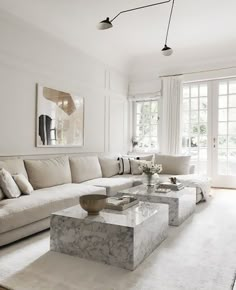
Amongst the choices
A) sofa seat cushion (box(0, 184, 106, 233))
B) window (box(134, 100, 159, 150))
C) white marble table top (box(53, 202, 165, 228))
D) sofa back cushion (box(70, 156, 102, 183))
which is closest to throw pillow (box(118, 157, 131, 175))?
sofa back cushion (box(70, 156, 102, 183))

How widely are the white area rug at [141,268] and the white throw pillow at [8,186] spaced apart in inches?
21.4

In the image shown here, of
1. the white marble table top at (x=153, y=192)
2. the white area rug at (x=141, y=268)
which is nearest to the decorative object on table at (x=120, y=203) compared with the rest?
the white area rug at (x=141, y=268)

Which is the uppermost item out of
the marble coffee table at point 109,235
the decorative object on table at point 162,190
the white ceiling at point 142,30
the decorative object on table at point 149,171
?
the white ceiling at point 142,30

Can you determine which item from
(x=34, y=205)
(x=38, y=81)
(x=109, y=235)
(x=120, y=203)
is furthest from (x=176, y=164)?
(x=109, y=235)

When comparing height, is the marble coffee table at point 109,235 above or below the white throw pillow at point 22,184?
below

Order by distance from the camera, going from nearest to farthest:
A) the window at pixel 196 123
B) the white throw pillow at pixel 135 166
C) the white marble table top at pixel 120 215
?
the white marble table top at pixel 120 215
the white throw pillow at pixel 135 166
the window at pixel 196 123

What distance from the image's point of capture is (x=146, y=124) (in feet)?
22.1

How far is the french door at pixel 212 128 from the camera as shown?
19.1 ft

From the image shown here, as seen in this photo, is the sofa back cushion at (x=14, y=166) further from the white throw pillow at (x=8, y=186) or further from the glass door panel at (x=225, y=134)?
the glass door panel at (x=225, y=134)

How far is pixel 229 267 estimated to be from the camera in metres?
2.17

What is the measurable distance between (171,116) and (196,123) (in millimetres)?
585

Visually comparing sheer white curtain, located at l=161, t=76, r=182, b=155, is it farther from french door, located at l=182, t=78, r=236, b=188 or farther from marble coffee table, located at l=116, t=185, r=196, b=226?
marble coffee table, located at l=116, t=185, r=196, b=226

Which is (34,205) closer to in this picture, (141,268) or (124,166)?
(141,268)

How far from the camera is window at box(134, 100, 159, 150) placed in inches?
261
